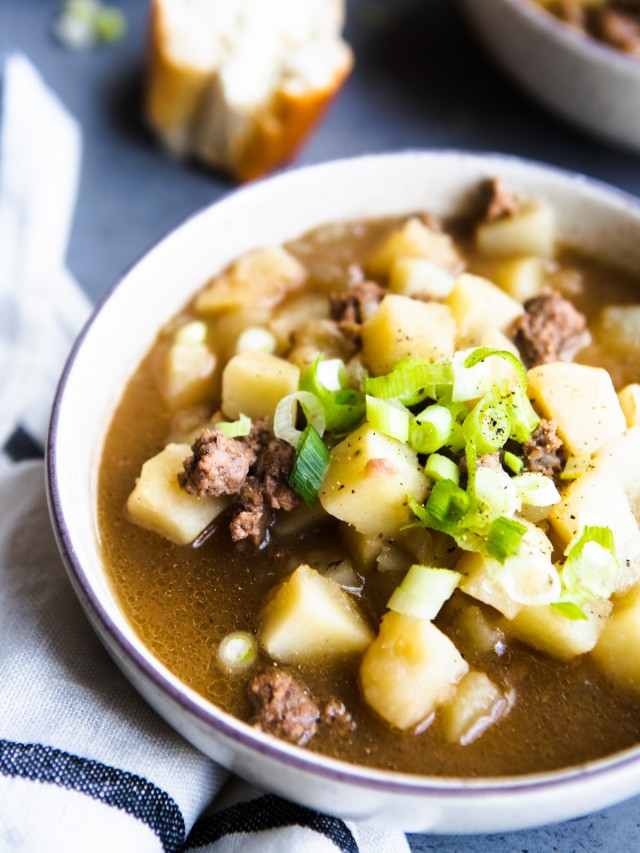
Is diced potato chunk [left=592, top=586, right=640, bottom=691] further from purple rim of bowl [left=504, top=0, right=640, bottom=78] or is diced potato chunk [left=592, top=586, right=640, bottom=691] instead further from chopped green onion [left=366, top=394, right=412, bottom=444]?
purple rim of bowl [left=504, top=0, right=640, bottom=78]

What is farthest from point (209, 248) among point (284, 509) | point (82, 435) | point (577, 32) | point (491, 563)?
point (577, 32)

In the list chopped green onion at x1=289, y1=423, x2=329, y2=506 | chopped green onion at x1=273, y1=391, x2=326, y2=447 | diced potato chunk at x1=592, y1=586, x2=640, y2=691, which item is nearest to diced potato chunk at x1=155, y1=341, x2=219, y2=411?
chopped green onion at x1=273, y1=391, x2=326, y2=447

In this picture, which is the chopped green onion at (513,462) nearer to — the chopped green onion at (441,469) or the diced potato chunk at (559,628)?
the chopped green onion at (441,469)

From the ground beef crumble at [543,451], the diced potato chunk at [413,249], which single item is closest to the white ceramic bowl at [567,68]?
the diced potato chunk at [413,249]

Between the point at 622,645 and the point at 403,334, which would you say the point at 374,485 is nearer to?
the point at 403,334

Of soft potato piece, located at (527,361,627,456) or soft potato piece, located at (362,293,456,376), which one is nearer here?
soft potato piece, located at (527,361,627,456)
